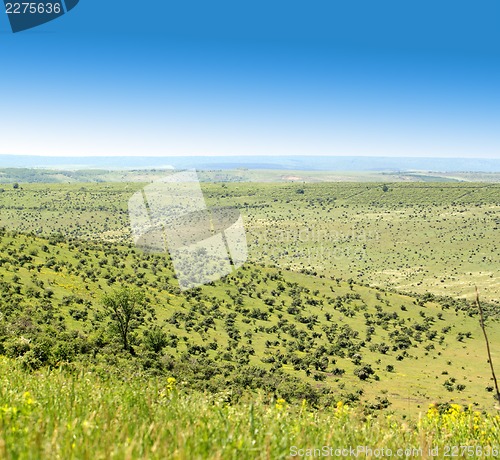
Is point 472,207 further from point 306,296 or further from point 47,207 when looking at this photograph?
point 47,207

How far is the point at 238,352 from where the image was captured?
47.0 meters

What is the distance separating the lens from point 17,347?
14445 mm

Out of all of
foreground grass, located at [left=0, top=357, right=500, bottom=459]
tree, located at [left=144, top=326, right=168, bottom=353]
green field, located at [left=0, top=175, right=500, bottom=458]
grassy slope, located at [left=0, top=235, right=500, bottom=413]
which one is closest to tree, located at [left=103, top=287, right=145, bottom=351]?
green field, located at [left=0, top=175, right=500, bottom=458]

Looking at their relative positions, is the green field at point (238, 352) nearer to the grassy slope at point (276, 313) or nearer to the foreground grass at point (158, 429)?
the foreground grass at point (158, 429)

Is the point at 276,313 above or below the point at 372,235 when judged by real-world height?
below

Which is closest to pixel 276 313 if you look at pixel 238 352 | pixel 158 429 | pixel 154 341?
pixel 238 352

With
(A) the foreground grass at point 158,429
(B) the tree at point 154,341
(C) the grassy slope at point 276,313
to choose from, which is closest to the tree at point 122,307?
(B) the tree at point 154,341

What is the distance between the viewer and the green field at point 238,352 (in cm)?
323

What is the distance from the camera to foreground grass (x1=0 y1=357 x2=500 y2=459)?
2.59 m

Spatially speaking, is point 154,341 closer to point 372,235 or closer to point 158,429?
point 158,429

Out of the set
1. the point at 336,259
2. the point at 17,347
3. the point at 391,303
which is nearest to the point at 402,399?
the point at 17,347

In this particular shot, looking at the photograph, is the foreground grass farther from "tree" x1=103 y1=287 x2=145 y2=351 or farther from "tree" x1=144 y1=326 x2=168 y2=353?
"tree" x1=103 y1=287 x2=145 y2=351

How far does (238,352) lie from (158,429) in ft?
149

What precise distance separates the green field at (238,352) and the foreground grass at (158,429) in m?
0.02
